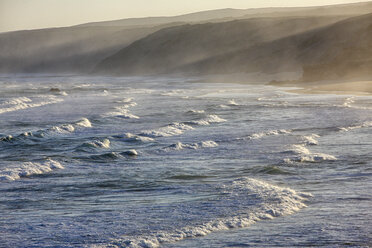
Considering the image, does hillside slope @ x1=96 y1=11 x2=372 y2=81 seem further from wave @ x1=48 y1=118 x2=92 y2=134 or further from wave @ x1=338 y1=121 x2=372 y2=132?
wave @ x1=48 y1=118 x2=92 y2=134

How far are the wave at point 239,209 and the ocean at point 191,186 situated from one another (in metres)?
0.02

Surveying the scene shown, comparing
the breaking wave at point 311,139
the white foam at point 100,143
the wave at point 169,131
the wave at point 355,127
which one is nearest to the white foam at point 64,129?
the wave at point 169,131

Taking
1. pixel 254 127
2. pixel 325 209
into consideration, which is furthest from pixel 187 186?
pixel 254 127

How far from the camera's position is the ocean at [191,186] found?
8.89m

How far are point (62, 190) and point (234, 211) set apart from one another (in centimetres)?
349

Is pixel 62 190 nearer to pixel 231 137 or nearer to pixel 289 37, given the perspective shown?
pixel 231 137

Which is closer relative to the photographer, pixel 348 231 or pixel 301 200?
pixel 348 231

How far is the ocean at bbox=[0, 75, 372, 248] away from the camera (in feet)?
29.2

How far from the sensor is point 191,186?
12180mm

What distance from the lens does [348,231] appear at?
8836 millimetres

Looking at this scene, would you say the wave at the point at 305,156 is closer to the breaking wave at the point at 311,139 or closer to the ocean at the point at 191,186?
the ocean at the point at 191,186

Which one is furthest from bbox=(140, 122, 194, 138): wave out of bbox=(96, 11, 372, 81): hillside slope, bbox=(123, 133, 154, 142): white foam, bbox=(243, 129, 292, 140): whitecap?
bbox=(96, 11, 372, 81): hillside slope

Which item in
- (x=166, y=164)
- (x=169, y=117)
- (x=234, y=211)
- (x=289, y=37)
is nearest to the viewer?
(x=234, y=211)

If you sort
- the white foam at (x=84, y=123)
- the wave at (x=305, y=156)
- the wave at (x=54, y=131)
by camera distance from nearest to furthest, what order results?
the wave at (x=305, y=156) → the wave at (x=54, y=131) → the white foam at (x=84, y=123)
